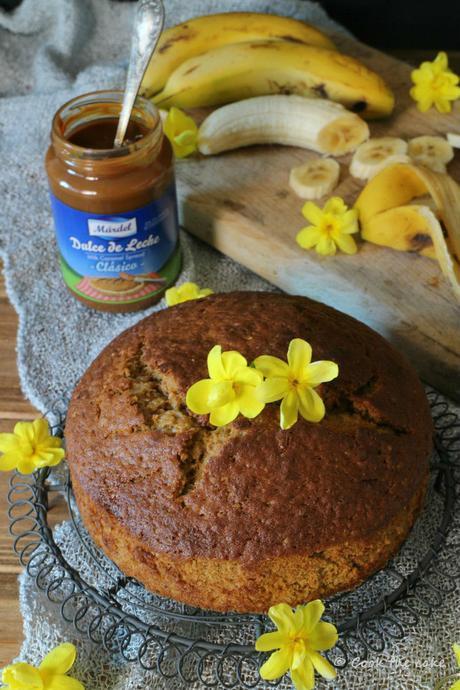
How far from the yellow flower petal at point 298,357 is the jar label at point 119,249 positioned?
650 mm

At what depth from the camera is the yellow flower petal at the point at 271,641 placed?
1.10 m

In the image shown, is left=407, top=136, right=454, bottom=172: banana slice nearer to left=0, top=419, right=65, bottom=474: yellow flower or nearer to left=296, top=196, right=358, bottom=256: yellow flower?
left=296, top=196, right=358, bottom=256: yellow flower

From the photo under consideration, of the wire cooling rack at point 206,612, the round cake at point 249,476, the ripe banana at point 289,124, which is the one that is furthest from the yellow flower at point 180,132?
the wire cooling rack at point 206,612

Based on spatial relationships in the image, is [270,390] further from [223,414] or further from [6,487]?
[6,487]

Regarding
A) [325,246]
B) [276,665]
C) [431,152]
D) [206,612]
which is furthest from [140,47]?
[276,665]

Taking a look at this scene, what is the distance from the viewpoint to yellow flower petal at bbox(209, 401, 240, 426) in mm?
1134

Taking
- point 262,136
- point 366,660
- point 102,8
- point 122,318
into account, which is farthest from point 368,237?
point 102,8

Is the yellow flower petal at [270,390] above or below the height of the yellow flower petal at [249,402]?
above

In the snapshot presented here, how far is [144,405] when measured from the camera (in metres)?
1.27

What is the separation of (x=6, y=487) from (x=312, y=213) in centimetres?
85

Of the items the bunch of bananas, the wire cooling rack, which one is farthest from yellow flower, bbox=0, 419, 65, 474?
the bunch of bananas

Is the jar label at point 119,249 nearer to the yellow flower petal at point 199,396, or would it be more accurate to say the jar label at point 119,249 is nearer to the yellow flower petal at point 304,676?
the yellow flower petal at point 199,396

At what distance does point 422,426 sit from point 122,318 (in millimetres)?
785

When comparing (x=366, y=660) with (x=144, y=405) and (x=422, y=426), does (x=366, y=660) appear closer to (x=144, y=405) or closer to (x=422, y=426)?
(x=422, y=426)
